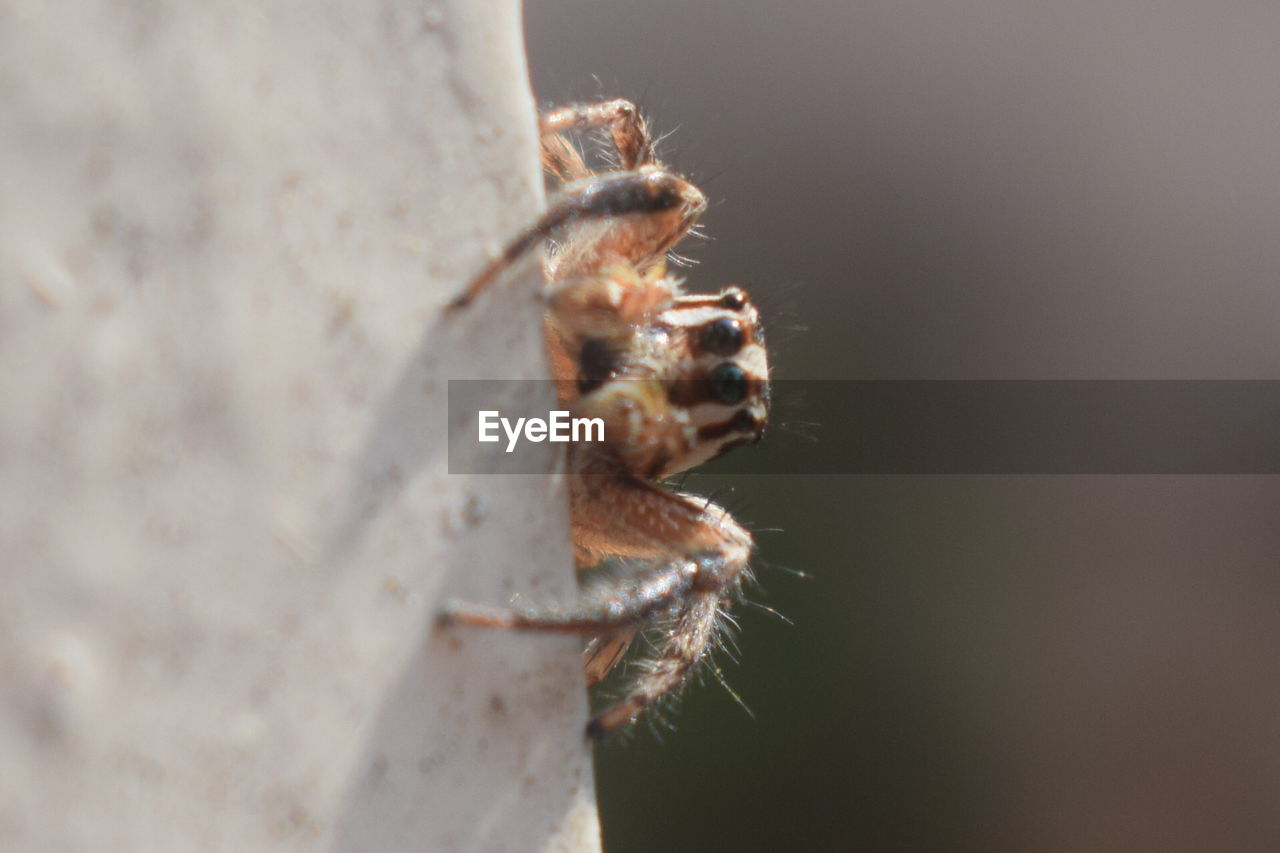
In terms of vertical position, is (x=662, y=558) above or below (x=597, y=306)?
below

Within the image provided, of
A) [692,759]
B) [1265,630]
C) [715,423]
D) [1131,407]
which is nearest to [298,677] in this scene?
[715,423]

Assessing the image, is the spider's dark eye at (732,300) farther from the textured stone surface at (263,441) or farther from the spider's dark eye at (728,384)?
the textured stone surface at (263,441)

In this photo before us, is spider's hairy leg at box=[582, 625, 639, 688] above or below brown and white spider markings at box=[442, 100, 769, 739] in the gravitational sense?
below

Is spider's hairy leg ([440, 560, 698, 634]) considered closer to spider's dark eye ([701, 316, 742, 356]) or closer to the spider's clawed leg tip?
the spider's clawed leg tip

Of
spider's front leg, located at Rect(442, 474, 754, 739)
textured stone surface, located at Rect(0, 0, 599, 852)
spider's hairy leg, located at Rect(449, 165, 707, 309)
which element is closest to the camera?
textured stone surface, located at Rect(0, 0, 599, 852)

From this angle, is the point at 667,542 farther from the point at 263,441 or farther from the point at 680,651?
the point at 263,441

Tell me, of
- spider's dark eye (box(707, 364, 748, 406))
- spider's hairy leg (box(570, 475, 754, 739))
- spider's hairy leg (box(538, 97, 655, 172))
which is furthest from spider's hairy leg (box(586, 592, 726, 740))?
spider's hairy leg (box(538, 97, 655, 172))

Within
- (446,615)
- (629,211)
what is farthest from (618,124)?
(446,615)
